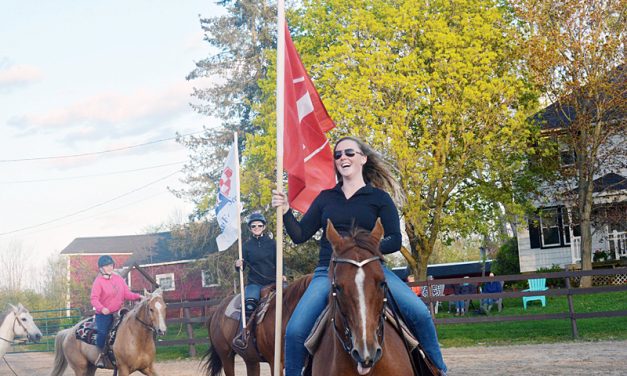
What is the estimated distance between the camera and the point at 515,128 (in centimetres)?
3009

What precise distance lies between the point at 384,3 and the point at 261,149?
775cm

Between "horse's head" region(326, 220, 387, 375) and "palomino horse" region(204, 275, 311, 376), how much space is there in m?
3.82

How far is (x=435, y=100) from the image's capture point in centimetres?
3003

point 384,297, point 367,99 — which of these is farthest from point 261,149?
point 384,297

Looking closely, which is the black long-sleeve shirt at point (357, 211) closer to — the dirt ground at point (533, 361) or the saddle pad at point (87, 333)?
the dirt ground at point (533, 361)

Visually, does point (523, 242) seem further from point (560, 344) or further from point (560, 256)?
point (560, 344)

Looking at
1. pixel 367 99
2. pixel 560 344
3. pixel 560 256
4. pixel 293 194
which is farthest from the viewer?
pixel 560 256

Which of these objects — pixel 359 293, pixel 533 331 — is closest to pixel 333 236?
pixel 359 293

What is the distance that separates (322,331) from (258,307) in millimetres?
5149

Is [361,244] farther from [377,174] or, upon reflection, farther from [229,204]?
[229,204]

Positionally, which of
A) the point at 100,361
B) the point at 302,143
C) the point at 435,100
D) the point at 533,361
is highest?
the point at 435,100

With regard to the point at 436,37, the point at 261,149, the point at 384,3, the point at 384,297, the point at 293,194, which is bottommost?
the point at 384,297

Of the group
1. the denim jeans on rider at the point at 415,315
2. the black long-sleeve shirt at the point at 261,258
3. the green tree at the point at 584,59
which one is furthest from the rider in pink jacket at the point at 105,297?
the green tree at the point at 584,59

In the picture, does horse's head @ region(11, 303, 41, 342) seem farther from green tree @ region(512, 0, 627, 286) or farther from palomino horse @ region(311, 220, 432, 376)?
green tree @ region(512, 0, 627, 286)
